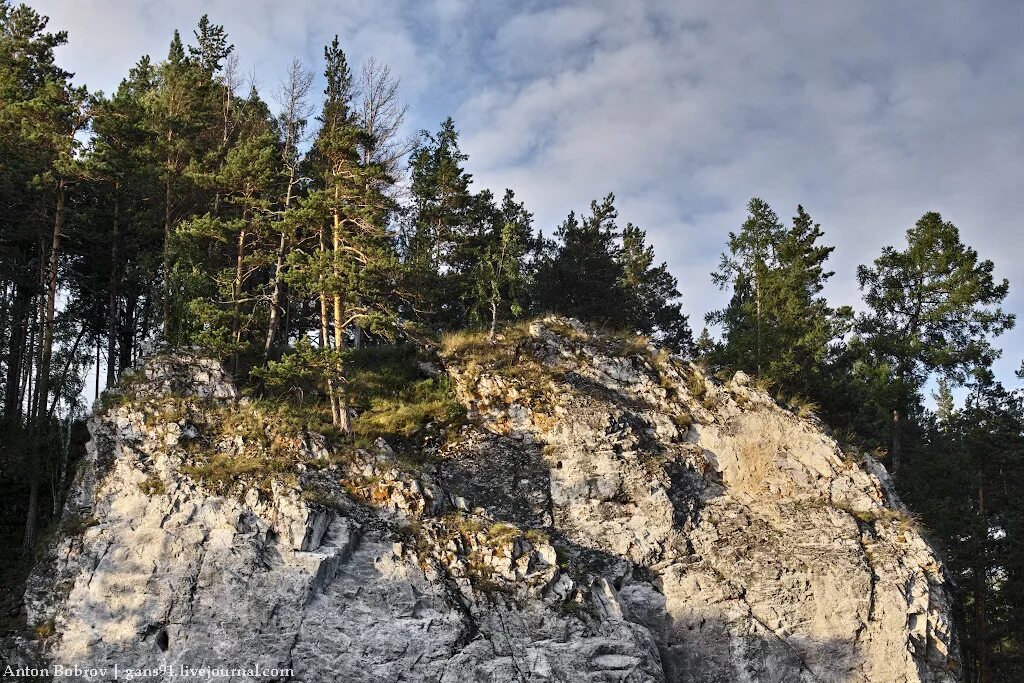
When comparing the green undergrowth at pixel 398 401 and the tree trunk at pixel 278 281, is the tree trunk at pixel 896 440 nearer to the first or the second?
the green undergrowth at pixel 398 401

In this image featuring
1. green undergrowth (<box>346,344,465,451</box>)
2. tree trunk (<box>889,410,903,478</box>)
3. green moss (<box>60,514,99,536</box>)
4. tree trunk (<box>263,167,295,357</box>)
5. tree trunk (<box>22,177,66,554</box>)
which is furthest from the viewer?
tree trunk (<box>889,410,903,478</box>)

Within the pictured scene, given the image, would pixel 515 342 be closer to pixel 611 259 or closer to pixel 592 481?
pixel 592 481

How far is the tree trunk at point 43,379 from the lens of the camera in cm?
1973

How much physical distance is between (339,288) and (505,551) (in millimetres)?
9363

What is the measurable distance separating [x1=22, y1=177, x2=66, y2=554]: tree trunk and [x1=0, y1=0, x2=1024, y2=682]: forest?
0.12 m

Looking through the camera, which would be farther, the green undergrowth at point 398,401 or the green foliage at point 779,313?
the green foliage at point 779,313

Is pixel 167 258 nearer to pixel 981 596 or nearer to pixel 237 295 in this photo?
pixel 237 295

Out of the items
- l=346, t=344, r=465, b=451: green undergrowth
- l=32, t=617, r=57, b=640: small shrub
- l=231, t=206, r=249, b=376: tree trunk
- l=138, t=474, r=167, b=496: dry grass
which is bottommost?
l=32, t=617, r=57, b=640: small shrub

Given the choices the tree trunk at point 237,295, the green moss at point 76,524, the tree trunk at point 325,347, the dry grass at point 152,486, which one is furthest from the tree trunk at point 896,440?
the green moss at point 76,524

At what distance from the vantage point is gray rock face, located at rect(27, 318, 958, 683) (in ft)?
50.3

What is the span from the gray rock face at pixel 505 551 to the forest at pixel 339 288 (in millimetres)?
2436

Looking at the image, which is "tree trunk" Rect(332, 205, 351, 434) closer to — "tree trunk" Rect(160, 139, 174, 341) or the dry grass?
the dry grass

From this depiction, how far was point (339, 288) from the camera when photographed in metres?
21.1

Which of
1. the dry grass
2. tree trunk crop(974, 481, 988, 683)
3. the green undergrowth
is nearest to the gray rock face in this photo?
the dry grass
